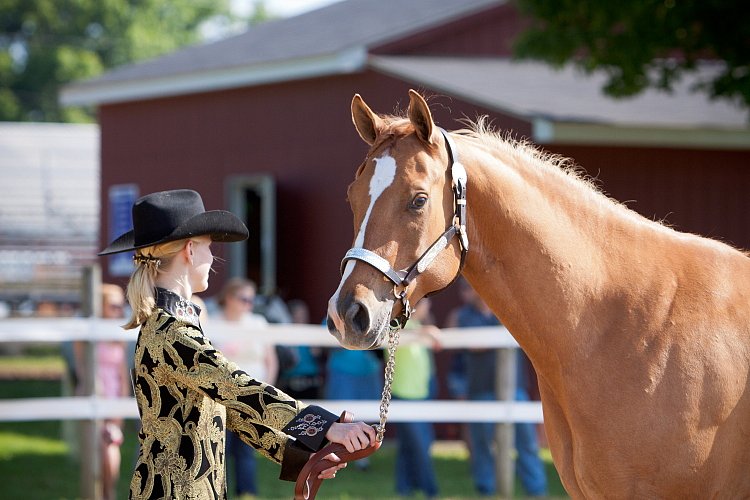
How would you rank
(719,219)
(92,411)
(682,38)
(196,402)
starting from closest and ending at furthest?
(196,402)
(92,411)
(682,38)
(719,219)

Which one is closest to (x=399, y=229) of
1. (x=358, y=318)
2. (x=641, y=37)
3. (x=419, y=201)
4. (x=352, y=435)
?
(x=419, y=201)

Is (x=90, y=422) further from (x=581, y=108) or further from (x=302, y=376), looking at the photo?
(x=581, y=108)

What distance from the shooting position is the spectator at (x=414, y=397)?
8703 millimetres

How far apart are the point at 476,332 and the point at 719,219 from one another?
16.3ft

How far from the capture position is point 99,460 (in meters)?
8.10

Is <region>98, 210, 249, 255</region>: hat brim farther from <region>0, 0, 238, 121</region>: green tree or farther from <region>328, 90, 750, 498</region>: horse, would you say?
<region>0, 0, 238, 121</region>: green tree

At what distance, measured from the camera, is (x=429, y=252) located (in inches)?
150

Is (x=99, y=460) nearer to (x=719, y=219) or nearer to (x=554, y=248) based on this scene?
(x=554, y=248)

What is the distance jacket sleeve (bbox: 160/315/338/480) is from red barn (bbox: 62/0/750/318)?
292 inches

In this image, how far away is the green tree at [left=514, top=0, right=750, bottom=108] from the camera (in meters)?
9.86

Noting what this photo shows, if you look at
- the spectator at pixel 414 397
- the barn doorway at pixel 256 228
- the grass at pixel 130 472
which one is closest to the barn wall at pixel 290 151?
the barn doorway at pixel 256 228

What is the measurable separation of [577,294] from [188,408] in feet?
4.63

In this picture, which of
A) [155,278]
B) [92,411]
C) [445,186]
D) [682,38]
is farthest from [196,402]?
[682,38]

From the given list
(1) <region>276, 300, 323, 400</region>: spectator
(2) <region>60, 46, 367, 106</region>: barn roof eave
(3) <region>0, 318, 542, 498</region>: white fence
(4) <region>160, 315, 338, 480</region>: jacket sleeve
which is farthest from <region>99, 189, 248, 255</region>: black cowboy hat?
(2) <region>60, 46, 367, 106</region>: barn roof eave
